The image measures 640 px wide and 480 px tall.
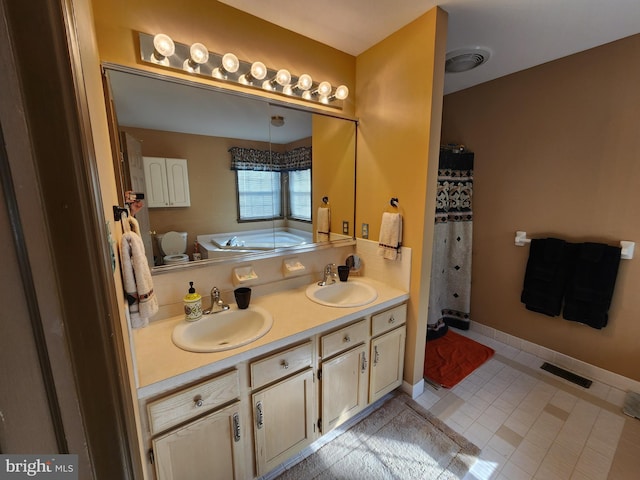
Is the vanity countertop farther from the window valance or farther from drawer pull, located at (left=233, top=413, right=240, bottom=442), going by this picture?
the window valance

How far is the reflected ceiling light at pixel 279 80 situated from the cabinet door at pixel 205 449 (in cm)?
167

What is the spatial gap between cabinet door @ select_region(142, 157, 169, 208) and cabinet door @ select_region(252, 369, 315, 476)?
3.43 feet

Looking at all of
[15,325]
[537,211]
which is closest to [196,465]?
[15,325]

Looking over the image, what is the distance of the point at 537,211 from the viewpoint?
2225mm

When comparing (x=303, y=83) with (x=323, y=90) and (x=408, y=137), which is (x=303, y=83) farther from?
(x=408, y=137)

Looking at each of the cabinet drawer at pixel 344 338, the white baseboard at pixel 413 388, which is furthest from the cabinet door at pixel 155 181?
the white baseboard at pixel 413 388

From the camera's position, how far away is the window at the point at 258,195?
5.35ft

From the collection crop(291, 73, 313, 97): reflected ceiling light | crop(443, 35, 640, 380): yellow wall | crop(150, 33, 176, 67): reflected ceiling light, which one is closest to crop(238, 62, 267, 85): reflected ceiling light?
crop(291, 73, 313, 97): reflected ceiling light

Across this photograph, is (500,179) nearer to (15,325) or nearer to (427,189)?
(427,189)

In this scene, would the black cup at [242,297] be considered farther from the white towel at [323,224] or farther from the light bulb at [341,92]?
the light bulb at [341,92]

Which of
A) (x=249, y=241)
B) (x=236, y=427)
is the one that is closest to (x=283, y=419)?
(x=236, y=427)

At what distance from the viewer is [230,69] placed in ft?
4.62

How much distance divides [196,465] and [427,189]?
1752 millimetres

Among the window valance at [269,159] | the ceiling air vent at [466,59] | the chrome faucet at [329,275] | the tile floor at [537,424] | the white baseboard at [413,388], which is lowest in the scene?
the tile floor at [537,424]
